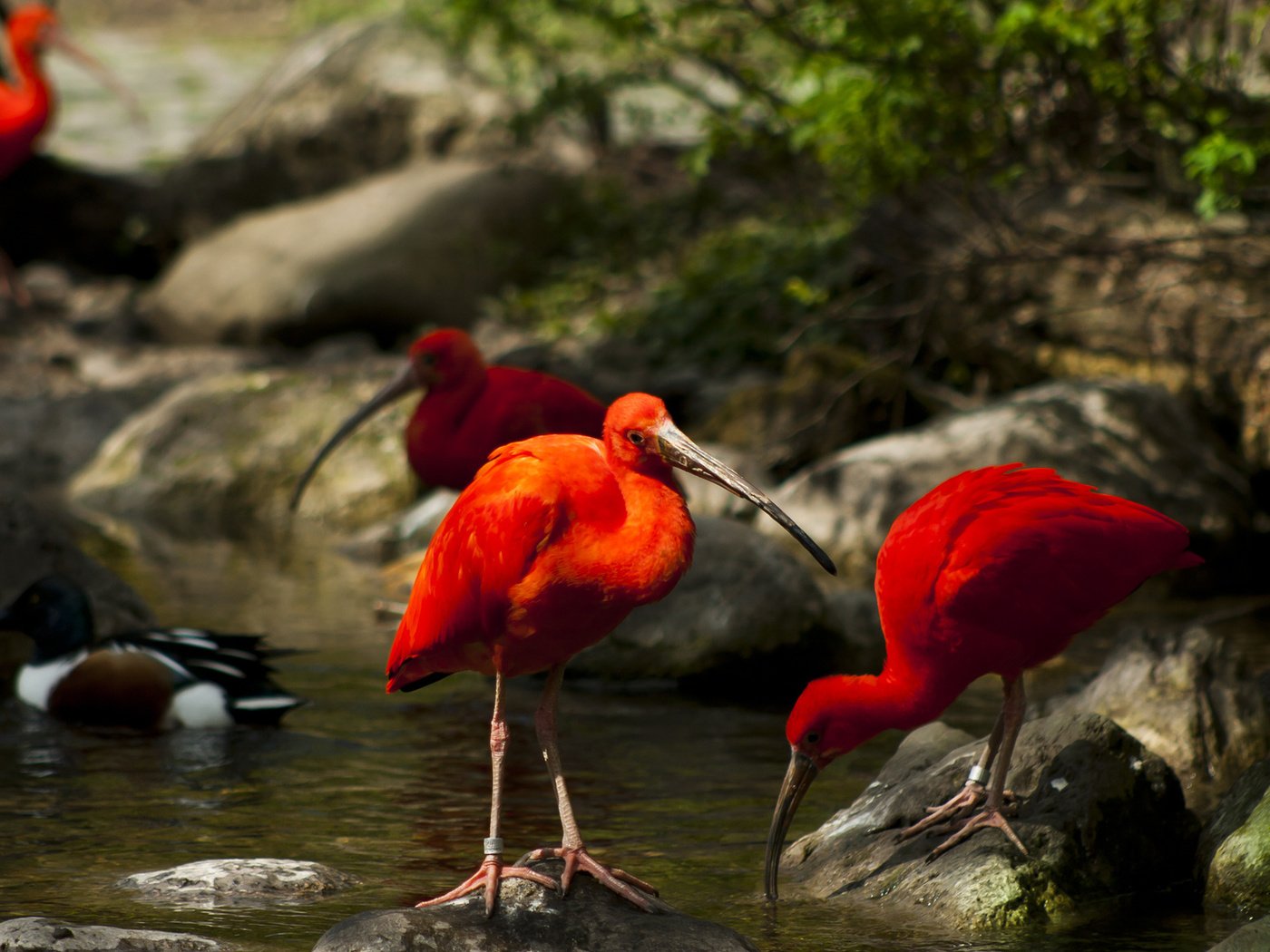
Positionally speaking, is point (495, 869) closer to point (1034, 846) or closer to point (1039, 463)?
point (1034, 846)

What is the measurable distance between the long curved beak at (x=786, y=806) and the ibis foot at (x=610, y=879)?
528 mm

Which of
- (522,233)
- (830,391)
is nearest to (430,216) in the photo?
(522,233)

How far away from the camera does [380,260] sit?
57.3 feet

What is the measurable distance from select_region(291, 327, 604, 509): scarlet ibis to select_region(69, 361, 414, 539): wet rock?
4.11m

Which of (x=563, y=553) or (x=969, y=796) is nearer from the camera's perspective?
(x=563, y=553)

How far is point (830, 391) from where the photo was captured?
1220 cm

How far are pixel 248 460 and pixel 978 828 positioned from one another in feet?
31.7

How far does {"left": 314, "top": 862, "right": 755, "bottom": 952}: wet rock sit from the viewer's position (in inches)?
172

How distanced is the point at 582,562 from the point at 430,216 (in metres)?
13.6

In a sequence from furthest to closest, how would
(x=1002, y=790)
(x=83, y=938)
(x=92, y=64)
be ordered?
(x=92, y=64), (x=1002, y=790), (x=83, y=938)

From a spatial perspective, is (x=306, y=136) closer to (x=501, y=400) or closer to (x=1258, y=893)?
(x=501, y=400)

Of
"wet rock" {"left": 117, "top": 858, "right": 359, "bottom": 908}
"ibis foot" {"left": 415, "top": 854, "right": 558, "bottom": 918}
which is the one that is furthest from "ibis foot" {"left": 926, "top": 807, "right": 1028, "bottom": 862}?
"wet rock" {"left": 117, "top": 858, "right": 359, "bottom": 908}

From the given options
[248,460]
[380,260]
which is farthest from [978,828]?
[380,260]

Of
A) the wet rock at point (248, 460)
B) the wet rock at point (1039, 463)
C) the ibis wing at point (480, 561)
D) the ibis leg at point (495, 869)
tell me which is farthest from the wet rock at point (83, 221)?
the ibis leg at point (495, 869)
